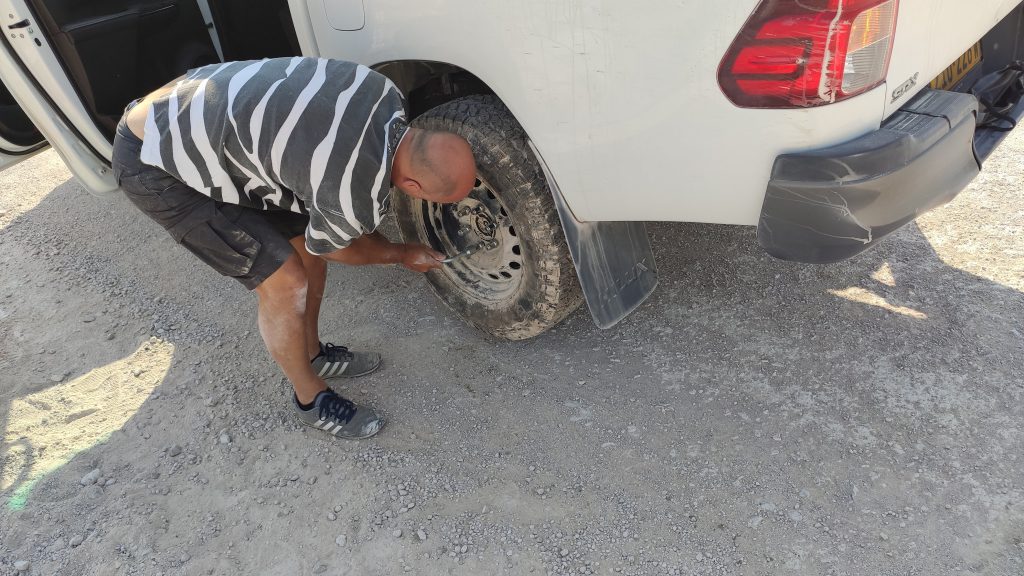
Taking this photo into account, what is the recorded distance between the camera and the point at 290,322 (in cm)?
243

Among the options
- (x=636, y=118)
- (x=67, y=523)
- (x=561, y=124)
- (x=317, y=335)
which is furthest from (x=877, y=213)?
(x=67, y=523)

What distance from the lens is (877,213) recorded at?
1.67 metres

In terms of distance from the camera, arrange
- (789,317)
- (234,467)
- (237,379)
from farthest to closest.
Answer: (237,379)
(789,317)
(234,467)

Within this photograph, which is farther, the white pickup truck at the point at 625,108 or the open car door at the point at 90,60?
the open car door at the point at 90,60

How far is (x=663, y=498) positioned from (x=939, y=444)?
888mm

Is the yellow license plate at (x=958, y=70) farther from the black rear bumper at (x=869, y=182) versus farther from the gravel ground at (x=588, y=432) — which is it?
the gravel ground at (x=588, y=432)

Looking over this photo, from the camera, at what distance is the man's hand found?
2.59m

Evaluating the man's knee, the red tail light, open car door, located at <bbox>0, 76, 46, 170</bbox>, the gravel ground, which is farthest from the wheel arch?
open car door, located at <bbox>0, 76, 46, 170</bbox>

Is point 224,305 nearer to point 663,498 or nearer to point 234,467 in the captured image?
point 234,467

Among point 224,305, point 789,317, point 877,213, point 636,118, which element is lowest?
point 224,305

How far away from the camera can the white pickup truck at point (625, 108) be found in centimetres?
159

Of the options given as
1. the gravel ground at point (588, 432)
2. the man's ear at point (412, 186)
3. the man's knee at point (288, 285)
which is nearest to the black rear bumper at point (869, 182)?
the gravel ground at point (588, 432)

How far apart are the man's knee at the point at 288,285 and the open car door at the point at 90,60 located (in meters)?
1.20

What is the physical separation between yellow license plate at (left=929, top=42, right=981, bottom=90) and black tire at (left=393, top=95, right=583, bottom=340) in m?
1.25
